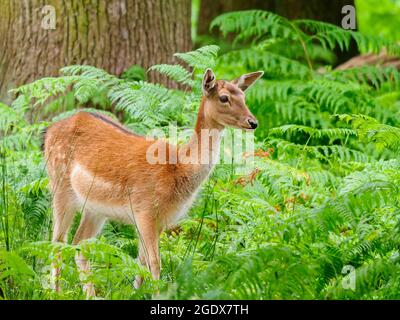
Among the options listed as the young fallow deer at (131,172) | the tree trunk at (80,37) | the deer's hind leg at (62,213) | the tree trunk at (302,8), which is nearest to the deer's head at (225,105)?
the young fallow deer at (131,172)

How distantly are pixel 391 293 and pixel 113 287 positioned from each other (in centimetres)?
188

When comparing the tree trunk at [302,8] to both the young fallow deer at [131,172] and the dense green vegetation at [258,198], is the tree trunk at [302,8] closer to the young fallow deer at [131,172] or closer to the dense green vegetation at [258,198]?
the dense green vegetation at [258,198]

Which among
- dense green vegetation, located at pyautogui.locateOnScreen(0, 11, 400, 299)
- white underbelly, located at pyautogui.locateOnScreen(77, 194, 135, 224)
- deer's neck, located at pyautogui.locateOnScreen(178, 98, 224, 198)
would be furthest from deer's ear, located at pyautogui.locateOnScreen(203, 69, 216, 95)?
white underbelly, located at pyautogui.locateOnScreen(77, 194, 135, 224)

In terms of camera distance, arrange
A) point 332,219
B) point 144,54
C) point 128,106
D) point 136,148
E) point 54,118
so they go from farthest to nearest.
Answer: point 144,54
point 54,118
point 128,106
point 136,148
point 332,219

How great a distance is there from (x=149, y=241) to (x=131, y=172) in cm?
64

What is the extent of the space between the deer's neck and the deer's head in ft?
0.20

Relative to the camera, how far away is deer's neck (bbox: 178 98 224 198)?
7125mm

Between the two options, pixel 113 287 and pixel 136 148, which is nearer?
pixel 113 287

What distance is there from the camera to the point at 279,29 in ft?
38.0

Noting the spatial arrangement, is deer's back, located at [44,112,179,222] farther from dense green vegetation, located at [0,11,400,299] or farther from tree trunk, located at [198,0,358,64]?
tree trunk, located at [198,0,358,64]

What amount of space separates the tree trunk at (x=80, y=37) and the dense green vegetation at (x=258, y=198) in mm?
298
